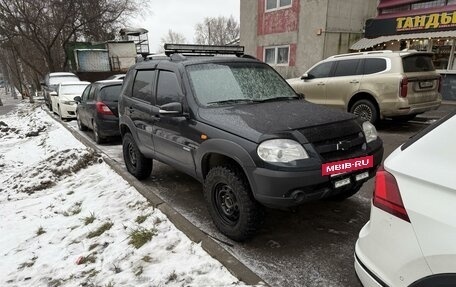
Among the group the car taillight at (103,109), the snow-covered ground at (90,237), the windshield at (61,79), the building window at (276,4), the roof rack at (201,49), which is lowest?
the snow-covered ground at (90,237)

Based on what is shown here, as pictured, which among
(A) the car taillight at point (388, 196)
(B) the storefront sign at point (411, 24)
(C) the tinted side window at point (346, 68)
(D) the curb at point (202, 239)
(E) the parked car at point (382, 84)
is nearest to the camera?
(A) the car taillight at point (388, 196)

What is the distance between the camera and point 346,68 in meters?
8.34

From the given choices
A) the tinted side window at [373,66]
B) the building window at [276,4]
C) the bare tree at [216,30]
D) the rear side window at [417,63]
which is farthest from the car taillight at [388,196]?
the bare tree at [216,30]

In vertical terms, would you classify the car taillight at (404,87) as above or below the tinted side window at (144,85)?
below

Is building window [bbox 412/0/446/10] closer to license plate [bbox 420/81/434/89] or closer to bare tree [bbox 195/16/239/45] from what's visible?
license plate [bbox 420/81/434/89]

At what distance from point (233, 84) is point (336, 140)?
4.97 ft

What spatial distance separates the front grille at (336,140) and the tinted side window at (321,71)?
587 centimetres

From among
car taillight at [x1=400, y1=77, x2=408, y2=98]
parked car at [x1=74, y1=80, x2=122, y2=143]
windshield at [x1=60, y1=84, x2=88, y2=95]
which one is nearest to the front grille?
car taillight at [x1=400, y1=77, x2=408, y2=98]

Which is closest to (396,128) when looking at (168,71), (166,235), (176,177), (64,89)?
(176,177)

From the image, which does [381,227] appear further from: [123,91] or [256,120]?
[123,91]

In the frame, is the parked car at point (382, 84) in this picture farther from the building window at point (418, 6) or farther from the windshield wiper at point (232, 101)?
the building window at point (418, 6)

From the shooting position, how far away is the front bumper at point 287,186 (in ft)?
9.22

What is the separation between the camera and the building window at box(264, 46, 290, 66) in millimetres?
15930

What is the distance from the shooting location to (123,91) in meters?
5.54
